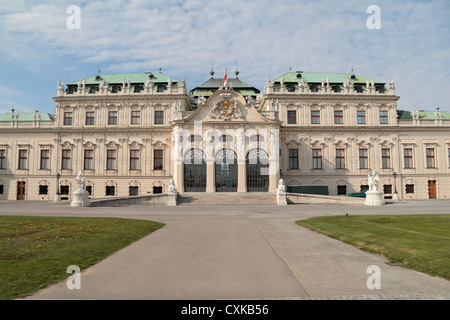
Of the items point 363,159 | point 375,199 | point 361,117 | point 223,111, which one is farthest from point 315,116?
point 375,199

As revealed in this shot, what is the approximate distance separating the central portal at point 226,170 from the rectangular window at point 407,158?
2857 centimetres

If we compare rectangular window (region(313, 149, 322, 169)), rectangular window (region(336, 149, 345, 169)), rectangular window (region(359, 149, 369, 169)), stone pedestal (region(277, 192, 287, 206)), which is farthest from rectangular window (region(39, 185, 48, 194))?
rectangular window (region(359, 149, 369, 169))

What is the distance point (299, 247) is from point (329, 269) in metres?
3.27

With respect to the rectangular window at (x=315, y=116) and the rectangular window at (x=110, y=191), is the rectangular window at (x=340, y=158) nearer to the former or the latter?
the rectangular window at (x=315, y=116)

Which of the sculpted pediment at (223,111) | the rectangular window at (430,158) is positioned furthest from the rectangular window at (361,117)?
the sculpted pediment at (223,111)

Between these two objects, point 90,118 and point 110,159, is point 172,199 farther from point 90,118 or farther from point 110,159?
point 90,118

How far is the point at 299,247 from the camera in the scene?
11.4 meters

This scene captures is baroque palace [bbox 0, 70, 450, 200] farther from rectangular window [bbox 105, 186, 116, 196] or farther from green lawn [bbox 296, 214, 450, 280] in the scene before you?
green lawn [bbox 296, 214, 450, 280]

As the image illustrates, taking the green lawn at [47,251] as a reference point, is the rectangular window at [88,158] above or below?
above

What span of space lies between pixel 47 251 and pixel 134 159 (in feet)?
142

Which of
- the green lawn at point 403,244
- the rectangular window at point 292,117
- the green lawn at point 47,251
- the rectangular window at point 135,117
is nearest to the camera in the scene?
the green lawn at point 47,251

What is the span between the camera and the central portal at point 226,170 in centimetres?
4612

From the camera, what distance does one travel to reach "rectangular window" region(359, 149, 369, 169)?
52.5 metres
